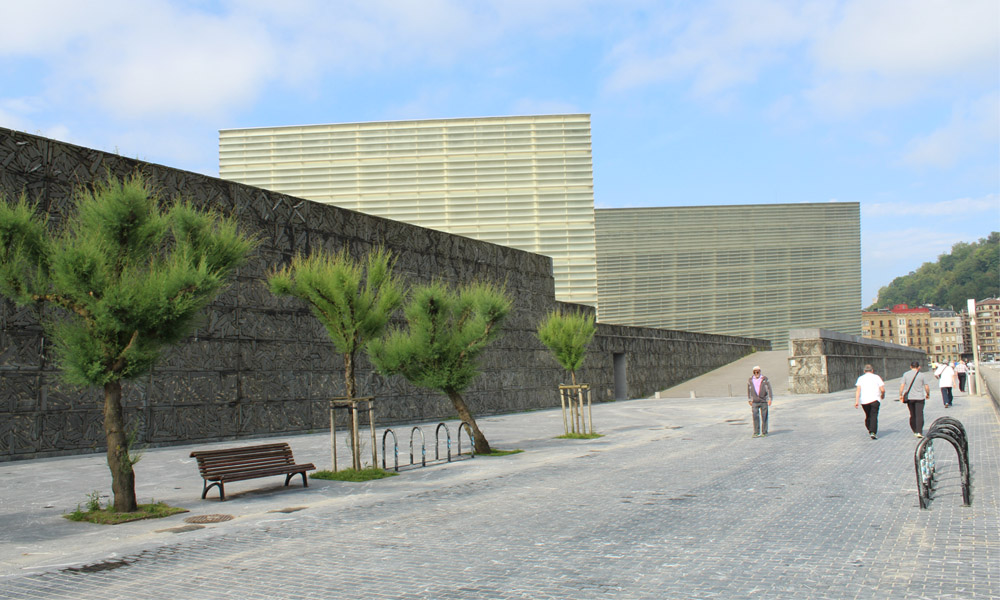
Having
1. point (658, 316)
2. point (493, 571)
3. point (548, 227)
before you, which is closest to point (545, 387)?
point (548, 227)

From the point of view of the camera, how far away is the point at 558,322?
22953mm

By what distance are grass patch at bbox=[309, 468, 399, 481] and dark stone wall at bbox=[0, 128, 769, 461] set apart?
6.82 metres

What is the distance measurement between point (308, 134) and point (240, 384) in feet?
138

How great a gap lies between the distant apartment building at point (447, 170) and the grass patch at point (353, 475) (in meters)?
45.3

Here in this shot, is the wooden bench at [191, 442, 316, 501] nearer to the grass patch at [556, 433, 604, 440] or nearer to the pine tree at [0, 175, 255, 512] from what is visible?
the pine tree at [0, 175, 255, 512]

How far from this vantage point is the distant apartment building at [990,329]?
560ft

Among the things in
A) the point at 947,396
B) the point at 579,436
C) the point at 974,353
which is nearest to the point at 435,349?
the point at 579,436

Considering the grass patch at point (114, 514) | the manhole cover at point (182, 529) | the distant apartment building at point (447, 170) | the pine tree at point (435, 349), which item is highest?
the distant apartment building at point (447, 170)

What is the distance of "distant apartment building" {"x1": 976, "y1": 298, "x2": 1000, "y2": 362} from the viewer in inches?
6722

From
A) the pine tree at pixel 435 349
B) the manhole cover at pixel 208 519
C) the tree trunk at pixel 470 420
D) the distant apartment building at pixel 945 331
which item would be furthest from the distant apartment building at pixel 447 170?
the distant apartment building at pixel 945 331

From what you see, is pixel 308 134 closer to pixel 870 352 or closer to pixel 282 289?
pixel 870 352

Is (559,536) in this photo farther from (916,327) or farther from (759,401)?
(916,327)

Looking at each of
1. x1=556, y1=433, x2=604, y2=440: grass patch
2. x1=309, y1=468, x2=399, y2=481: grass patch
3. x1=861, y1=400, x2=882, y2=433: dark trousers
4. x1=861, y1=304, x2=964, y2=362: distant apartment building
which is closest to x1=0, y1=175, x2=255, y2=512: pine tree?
x1=309, y1=468, x2=399, y2=481: grass patch

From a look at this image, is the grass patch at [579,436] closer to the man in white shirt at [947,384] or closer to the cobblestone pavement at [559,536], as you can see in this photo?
the cobblestone pavement at [559,536]
